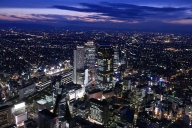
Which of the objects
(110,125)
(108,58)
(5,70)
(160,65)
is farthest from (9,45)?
(110,125)

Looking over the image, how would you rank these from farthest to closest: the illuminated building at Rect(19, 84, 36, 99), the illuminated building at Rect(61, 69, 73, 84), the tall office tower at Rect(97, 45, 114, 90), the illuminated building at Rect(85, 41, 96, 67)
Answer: the illuminated building at Rect(85, 41, 96, 67)
the illuminated building at Rect(61, 69, 73, 84)
the tall office tower at Rect(97, 45, 114, 90)
the illuminated building at Rect(19, 84, 36, 99)

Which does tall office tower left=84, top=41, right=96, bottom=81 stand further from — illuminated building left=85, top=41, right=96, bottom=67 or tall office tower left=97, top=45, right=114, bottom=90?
tall office tower left=97, top=45, right=114, bottom=90

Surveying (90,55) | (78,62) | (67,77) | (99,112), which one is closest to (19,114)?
(99,112)

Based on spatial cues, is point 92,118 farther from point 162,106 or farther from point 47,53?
point 47,53

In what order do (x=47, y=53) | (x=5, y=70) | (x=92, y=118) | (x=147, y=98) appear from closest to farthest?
1. (x=92, y=118)
2. (x=147, y=98)
3. (x=5, y=70)
4. (x=47, y=53)

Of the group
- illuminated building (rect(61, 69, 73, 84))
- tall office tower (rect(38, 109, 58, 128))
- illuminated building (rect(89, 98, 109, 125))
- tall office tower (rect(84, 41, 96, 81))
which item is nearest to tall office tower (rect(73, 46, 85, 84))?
illuminated building (rect(61, 69, 73, 84))

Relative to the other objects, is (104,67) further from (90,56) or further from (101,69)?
(90,56)
